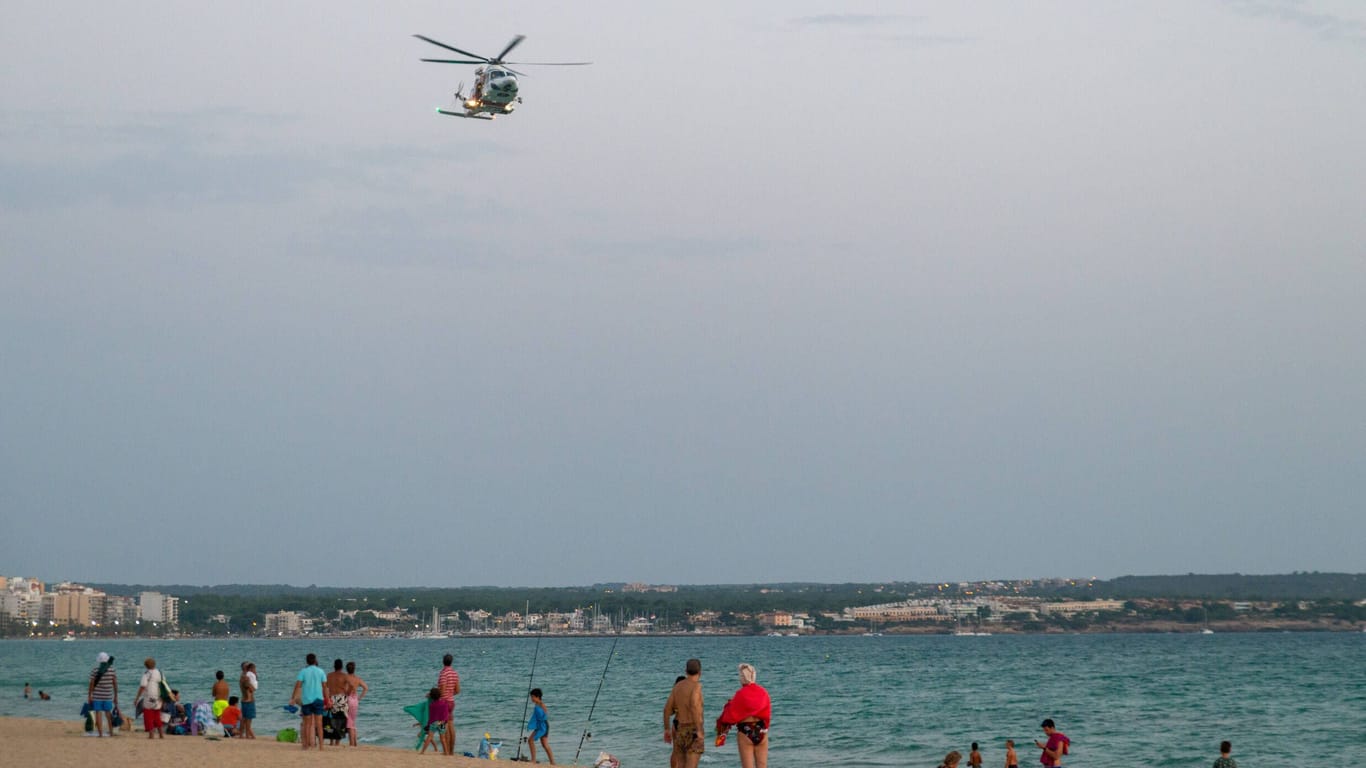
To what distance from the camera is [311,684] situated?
20.5 meters

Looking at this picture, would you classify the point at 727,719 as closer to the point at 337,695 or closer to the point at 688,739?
the point at 688,739

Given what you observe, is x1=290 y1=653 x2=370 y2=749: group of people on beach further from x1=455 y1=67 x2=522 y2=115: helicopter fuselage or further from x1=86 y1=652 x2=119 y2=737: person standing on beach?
x1=455 y1=67 x2=522 y2=115: helicopter fuselage

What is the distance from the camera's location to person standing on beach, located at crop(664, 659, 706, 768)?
48.9 feet

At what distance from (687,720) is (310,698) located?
790cm

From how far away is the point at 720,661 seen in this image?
112m

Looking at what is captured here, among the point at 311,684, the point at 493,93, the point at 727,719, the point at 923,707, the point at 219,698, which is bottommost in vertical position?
the point at 923,707

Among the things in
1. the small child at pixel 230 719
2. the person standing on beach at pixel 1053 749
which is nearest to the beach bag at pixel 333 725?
the small child at pixel 230 719

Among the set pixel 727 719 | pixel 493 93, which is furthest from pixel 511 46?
pixel 727 719

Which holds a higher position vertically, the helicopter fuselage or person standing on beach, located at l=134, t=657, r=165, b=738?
the helicopter fuselage

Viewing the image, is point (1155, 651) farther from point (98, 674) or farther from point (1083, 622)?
point (98, 674)

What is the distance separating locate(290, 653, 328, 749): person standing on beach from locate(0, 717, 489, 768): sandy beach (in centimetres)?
32

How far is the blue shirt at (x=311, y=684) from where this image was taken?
2050 cm

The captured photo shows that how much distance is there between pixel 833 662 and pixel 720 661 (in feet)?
45.0

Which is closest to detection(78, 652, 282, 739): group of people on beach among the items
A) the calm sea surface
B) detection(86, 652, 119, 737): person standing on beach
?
detection(86, 652, 119, 737): person standing on beach
